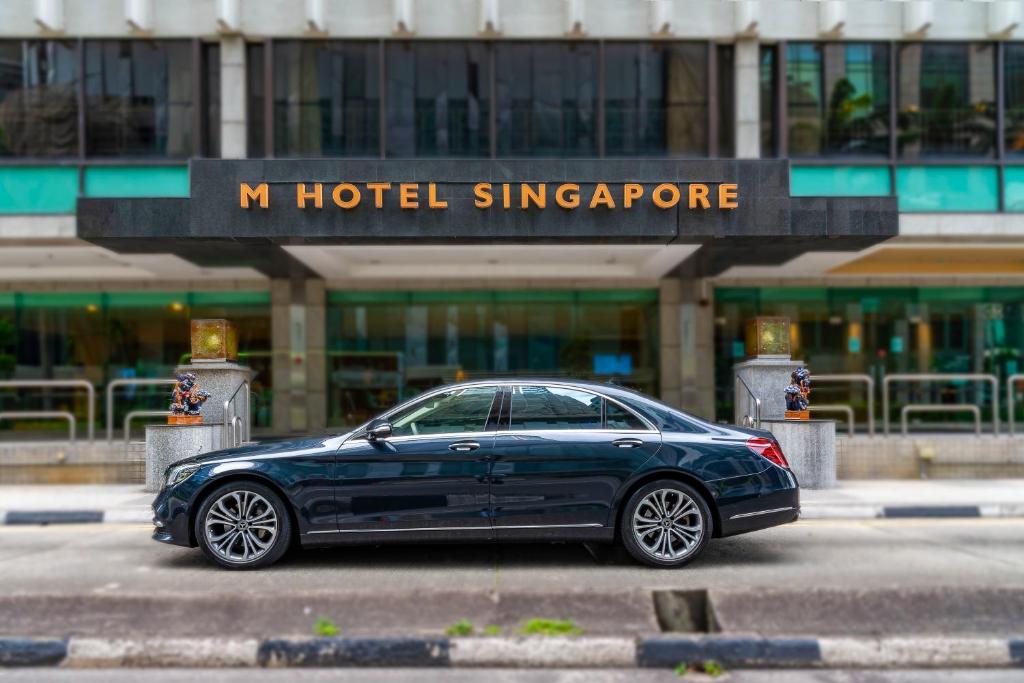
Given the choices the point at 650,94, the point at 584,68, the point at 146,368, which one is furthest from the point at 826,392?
the point at 146,368

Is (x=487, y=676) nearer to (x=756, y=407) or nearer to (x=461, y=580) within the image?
(x=461, y=580)

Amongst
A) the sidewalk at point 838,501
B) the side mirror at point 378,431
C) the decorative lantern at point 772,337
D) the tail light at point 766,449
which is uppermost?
the decorative lantern at point 772,337

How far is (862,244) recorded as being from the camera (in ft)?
41.9

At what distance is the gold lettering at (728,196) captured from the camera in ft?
40.1

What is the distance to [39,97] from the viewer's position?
15430 millimetres

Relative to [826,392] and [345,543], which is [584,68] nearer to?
[826,392]

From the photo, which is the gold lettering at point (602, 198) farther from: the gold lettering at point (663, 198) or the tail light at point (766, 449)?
the tail light at point (766, 449)

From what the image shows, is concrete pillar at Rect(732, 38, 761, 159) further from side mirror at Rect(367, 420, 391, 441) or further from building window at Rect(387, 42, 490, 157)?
side mirror at Rect(367, 420, 391, 441)

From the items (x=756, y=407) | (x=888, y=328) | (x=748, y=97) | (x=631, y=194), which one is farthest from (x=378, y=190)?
(x=888, y=328)

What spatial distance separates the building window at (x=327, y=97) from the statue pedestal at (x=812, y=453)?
9.25 meters

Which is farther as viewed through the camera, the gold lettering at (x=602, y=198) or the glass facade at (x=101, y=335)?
the glass facade at (x=101, y=335)

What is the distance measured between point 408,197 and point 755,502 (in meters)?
7.28

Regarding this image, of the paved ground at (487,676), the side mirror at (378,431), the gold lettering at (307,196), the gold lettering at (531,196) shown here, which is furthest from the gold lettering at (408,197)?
the paved ground at (487,676)

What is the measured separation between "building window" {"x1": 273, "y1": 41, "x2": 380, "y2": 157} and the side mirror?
9.91 m
